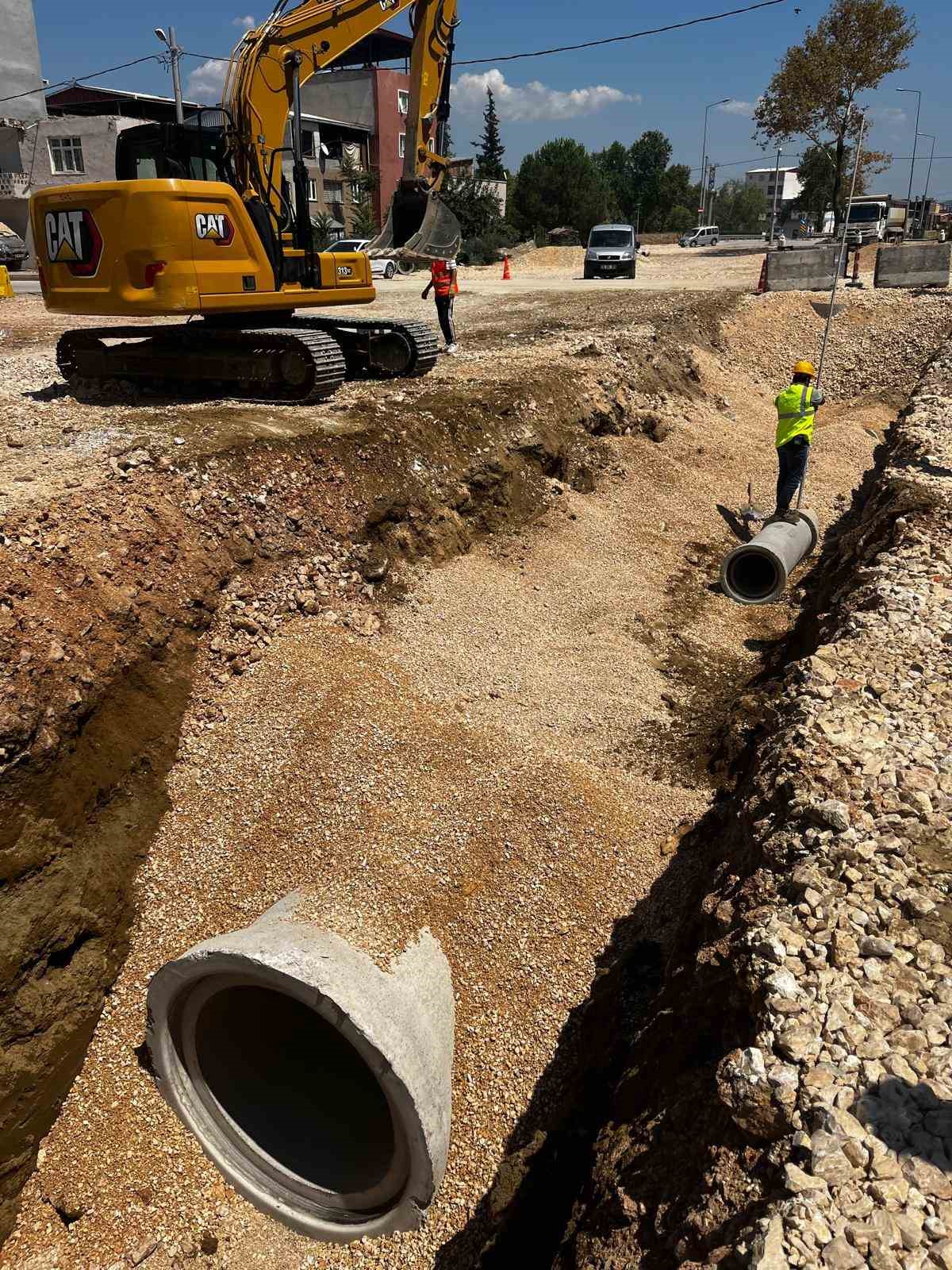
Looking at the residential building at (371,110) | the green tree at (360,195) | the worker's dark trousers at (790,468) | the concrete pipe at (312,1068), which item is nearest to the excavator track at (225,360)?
the worker's dark trousers at (790,468)

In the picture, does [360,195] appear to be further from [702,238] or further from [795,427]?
[795,427]

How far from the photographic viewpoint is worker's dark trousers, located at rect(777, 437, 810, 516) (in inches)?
442

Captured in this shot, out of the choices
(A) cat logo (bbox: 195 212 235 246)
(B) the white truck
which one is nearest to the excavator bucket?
(A) cat logo (bbox: 195 212 235 246)

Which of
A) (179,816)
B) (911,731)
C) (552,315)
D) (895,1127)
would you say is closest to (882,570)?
Answer: (911,731)

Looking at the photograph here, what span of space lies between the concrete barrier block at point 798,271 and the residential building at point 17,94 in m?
28.2

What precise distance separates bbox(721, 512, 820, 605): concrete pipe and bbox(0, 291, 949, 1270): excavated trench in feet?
0.97

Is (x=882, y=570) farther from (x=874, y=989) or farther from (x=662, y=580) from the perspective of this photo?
(x=874, y=989)

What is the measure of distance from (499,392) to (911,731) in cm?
782

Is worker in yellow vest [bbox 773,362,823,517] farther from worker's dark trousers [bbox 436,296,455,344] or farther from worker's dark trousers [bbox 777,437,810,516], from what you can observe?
worker's dark trousers [bbox 436,296,455,344]

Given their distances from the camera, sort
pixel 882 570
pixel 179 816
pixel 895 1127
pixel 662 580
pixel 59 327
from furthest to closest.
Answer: pixel 59 327, pixel 662 580, pixel 882 570, pixel 179 816, pixel 895 1127

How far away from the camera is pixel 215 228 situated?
9375 mm

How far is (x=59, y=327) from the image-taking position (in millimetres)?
17172

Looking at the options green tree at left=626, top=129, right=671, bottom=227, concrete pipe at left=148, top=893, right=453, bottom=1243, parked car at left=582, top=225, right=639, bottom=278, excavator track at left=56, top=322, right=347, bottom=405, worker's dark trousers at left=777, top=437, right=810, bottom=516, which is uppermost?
green tree at left=626, top=129, right=671, bottom=227

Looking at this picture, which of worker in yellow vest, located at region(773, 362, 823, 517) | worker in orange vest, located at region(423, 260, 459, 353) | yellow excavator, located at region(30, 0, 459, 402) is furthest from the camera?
worker in orange vest, located at region(423, 260, 459, 353)
